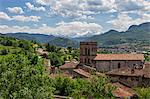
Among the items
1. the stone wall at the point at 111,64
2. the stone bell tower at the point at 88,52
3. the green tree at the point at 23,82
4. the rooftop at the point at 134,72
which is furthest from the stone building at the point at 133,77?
the green tree at the point at 23,82

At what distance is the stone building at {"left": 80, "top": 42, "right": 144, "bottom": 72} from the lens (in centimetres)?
8031

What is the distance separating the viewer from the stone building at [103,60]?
263 feet

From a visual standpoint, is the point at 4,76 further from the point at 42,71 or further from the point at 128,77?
the point at 128,77

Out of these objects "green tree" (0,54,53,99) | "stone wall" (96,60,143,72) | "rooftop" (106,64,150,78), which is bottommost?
"stone wall" (96,60,143,72)

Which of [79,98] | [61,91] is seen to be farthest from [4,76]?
[61,91]

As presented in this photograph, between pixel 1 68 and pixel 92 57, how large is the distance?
190ft

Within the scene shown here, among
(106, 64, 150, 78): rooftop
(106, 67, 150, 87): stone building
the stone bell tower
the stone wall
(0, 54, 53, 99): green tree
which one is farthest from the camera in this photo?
the stone bell tower

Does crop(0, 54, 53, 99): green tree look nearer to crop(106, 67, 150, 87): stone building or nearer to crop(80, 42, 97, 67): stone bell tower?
crop(106, 67, 150, 87): stone building

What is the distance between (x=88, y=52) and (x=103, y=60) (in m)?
3.99

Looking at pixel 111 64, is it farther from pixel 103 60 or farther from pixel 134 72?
pixel 134 72

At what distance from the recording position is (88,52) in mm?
81562

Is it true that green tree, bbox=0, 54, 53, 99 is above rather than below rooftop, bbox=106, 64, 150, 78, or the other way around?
above

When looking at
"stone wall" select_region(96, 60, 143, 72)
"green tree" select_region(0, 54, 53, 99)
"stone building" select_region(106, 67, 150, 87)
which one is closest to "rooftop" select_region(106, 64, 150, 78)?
Answer: "stone building" select_region(106, 67, 150, 87)

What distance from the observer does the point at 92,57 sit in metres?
81.4
